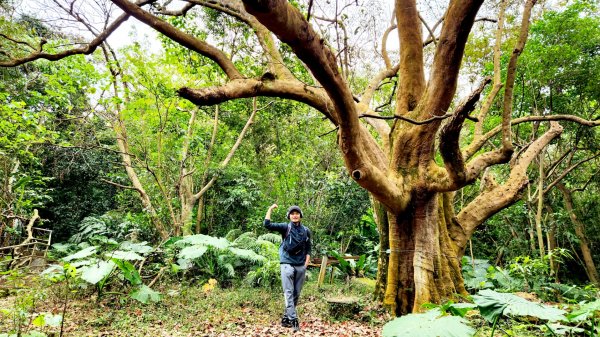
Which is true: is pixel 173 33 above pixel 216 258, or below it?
above

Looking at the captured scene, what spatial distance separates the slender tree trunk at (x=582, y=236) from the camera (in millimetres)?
9920

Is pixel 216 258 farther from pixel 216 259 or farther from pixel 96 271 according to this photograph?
pixel 96 271

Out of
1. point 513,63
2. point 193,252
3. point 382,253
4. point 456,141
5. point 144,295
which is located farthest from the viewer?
point 193,252

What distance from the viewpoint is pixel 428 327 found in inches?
96.1

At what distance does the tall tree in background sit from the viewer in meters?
3.75

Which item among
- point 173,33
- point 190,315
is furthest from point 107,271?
point 173,33

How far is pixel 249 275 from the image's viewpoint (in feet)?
24.6

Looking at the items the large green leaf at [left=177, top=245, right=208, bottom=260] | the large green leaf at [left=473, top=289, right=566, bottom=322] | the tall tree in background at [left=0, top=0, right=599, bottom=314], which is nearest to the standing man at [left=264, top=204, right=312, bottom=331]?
the tall tree in background at [left=0, top=0, right=599, bottom=314]

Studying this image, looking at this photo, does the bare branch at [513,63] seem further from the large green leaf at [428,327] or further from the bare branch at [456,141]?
the large green leaf at [428,327]

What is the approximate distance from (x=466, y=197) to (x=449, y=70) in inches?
327

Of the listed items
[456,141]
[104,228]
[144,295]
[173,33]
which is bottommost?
[144,295]

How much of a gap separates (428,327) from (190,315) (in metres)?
4.00

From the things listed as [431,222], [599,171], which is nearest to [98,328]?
[431,222]

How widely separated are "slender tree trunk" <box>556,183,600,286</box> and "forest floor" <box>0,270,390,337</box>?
7.72 m
